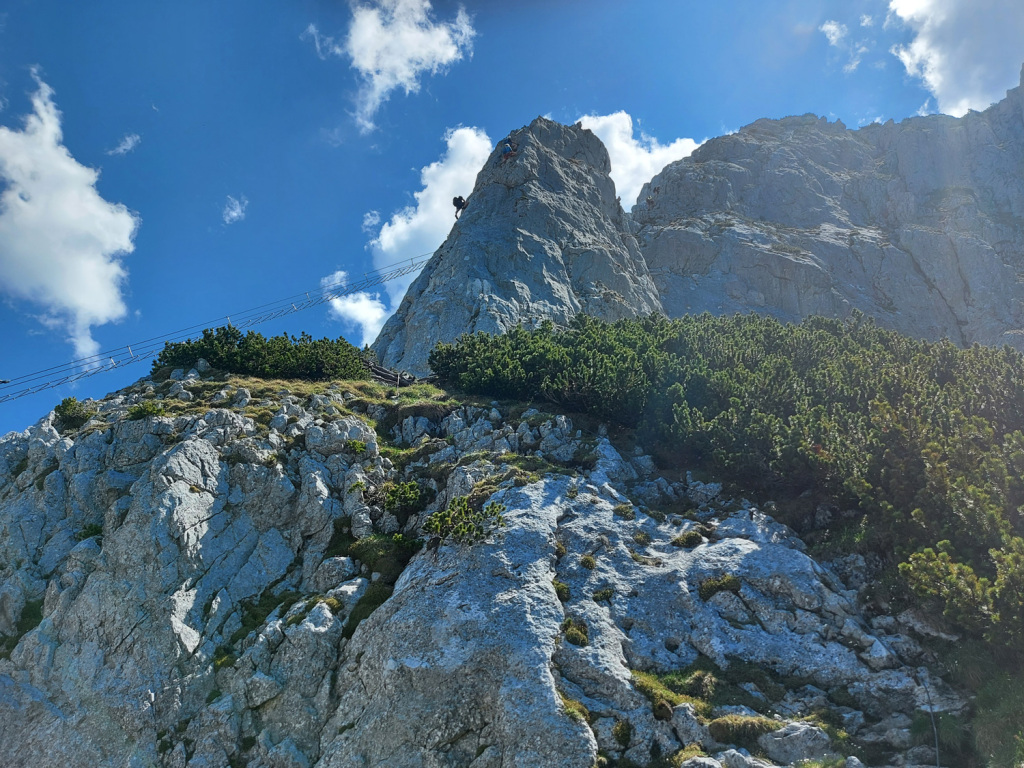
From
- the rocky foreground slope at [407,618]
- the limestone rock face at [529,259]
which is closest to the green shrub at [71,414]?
the rocky foreground slope at [407,618]

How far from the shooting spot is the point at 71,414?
1479 inches

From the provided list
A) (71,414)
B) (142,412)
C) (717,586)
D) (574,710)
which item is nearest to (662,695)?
(574,710)

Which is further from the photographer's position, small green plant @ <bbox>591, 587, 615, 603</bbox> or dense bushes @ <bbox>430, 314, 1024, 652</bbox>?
small green plant @ <bbox>591, 587, 615, 603</bbox>

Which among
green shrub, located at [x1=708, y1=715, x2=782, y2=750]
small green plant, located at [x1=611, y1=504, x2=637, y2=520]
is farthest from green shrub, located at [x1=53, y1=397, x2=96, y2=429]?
green shrub, located at [x1=708, y1=715, x2=782, y2=750]

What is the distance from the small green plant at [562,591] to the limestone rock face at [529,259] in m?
38.1

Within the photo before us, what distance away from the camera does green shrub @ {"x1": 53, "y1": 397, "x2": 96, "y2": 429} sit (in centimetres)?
3731

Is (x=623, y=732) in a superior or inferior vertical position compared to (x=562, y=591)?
inferior

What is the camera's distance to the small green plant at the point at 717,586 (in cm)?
2538

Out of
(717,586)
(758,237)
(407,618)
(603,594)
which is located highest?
(758,237)

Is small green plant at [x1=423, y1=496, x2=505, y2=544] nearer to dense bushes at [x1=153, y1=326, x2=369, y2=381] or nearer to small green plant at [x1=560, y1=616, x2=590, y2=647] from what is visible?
small green plant at [x1=560, y1=616, x2=590, y2=647]

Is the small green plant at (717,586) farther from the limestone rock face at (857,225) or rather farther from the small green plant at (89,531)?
the limestone rock face at (857,225)

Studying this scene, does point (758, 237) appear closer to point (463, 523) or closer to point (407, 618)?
point (463, 523)

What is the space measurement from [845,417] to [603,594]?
598 inches

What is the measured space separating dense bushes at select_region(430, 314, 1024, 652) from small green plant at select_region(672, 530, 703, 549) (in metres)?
4.95
